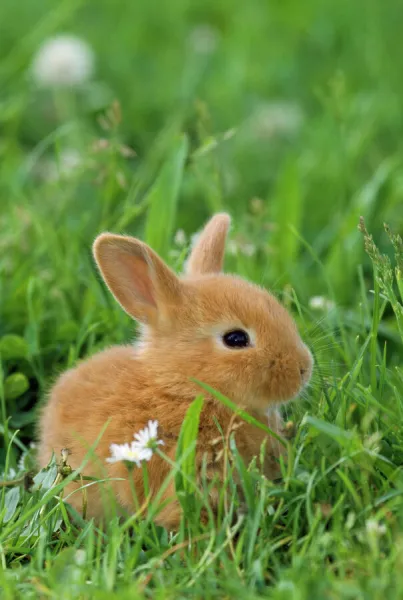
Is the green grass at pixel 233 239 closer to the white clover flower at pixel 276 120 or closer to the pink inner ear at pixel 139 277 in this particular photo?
the white clover flower at pixel 276 120

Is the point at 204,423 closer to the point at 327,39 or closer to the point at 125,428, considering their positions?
the point at 125,428

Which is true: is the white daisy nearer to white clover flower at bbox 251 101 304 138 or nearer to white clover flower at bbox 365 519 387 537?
white clover flower at bbox 365 519 387 537

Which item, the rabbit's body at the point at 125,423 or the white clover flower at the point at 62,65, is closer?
the rabbit's body at the point at 125,423

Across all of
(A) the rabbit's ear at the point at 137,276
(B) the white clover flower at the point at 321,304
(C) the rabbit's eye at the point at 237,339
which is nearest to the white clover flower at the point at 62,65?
(B) the white clover flower at the point at 321,304

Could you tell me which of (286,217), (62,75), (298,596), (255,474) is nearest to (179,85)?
(62,75)

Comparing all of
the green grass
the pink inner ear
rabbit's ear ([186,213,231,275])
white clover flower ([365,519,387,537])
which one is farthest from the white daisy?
rabbit's ear ([186,213,231,275])

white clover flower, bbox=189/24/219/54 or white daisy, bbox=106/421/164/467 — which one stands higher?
white daisy, bbox=106/421/164/467
